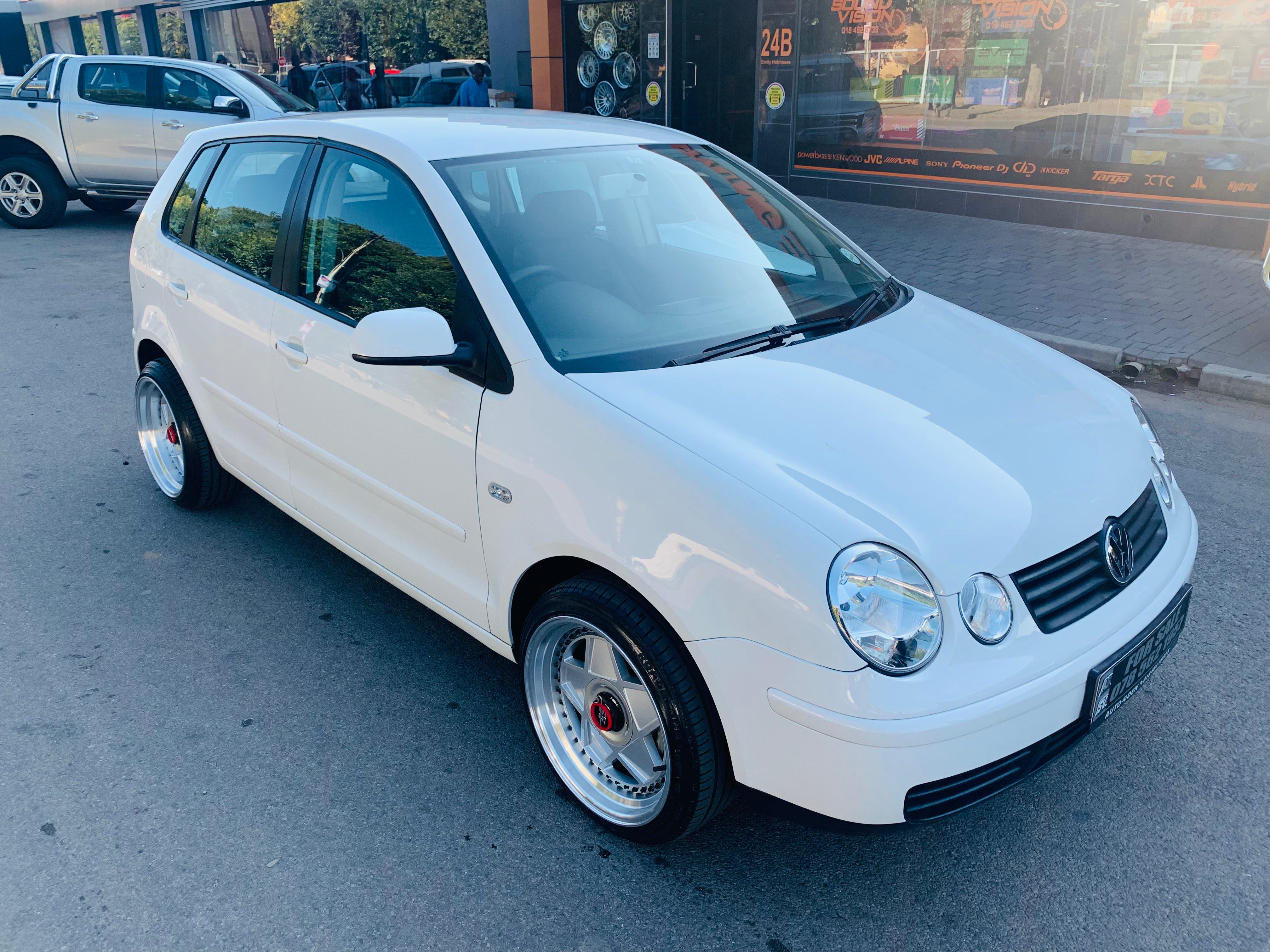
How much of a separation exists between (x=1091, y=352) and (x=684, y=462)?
516 cm

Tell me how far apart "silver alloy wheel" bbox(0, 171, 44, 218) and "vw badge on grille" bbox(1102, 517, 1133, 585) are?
13.1 m

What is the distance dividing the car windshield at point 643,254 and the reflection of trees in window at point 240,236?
3.19ft

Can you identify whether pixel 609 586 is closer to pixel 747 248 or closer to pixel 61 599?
pixel 747 248

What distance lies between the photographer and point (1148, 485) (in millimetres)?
2766

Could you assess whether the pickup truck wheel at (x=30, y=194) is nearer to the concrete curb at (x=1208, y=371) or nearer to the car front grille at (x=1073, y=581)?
the concrete curb at (x=1208, y=371)

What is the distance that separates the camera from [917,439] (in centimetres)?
250

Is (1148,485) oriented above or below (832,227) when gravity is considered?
below

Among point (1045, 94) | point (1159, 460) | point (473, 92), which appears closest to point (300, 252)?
point (1159, 460)

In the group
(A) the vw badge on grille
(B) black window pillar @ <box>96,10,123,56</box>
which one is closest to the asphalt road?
(A) the vw badge on grille

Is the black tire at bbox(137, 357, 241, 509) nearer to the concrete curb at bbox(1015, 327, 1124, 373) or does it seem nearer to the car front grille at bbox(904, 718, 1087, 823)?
the car front grille at bbox(904, 718, 1087, 823)

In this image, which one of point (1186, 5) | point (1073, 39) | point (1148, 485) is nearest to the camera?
point (1148, 485)

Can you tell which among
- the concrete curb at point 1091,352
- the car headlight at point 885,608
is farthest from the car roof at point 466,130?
the concrete curb at point 1091,352

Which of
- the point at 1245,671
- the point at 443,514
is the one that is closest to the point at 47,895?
the point at 443,514

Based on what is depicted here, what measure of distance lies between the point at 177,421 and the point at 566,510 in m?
2.62
